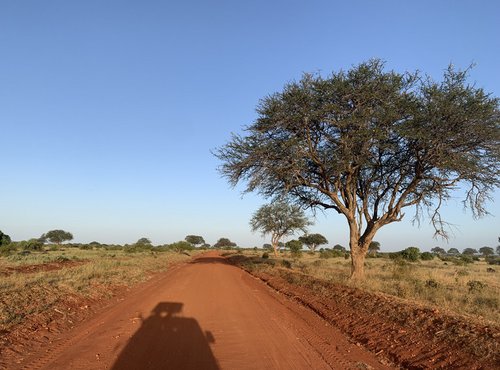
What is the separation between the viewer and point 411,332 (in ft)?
29.6

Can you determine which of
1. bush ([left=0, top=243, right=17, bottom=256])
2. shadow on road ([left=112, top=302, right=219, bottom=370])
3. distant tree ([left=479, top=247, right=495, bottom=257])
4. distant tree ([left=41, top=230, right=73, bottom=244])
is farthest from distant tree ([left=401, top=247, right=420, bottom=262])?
distant tree ([left=41, top=230, right=73, bottom=244])

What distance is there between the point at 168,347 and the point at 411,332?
5.20m

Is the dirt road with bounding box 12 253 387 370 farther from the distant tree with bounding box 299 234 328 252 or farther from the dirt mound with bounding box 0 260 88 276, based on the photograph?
the distant tree with bounding box 299 234 328 252

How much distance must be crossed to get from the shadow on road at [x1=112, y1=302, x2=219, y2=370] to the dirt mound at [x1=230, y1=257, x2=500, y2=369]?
3.47 m

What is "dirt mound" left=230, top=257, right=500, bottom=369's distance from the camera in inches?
282

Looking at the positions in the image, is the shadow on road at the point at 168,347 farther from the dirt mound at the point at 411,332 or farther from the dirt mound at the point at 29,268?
the dirt mound at the point at 29,268

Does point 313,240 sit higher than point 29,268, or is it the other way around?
point 313,240

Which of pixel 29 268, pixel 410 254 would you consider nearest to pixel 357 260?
pixel 29 268

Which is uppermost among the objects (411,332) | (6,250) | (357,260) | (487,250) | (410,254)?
(487,250)

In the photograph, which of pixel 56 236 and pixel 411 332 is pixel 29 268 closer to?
pixel 411 332

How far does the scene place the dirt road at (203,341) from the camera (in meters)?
6.94

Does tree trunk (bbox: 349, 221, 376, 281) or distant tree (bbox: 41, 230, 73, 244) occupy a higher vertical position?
distant tree (bbox: 41, 230, 73, 244)

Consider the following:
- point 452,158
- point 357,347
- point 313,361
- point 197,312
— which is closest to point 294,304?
point 197,312

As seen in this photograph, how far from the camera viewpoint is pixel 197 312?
468 inches
